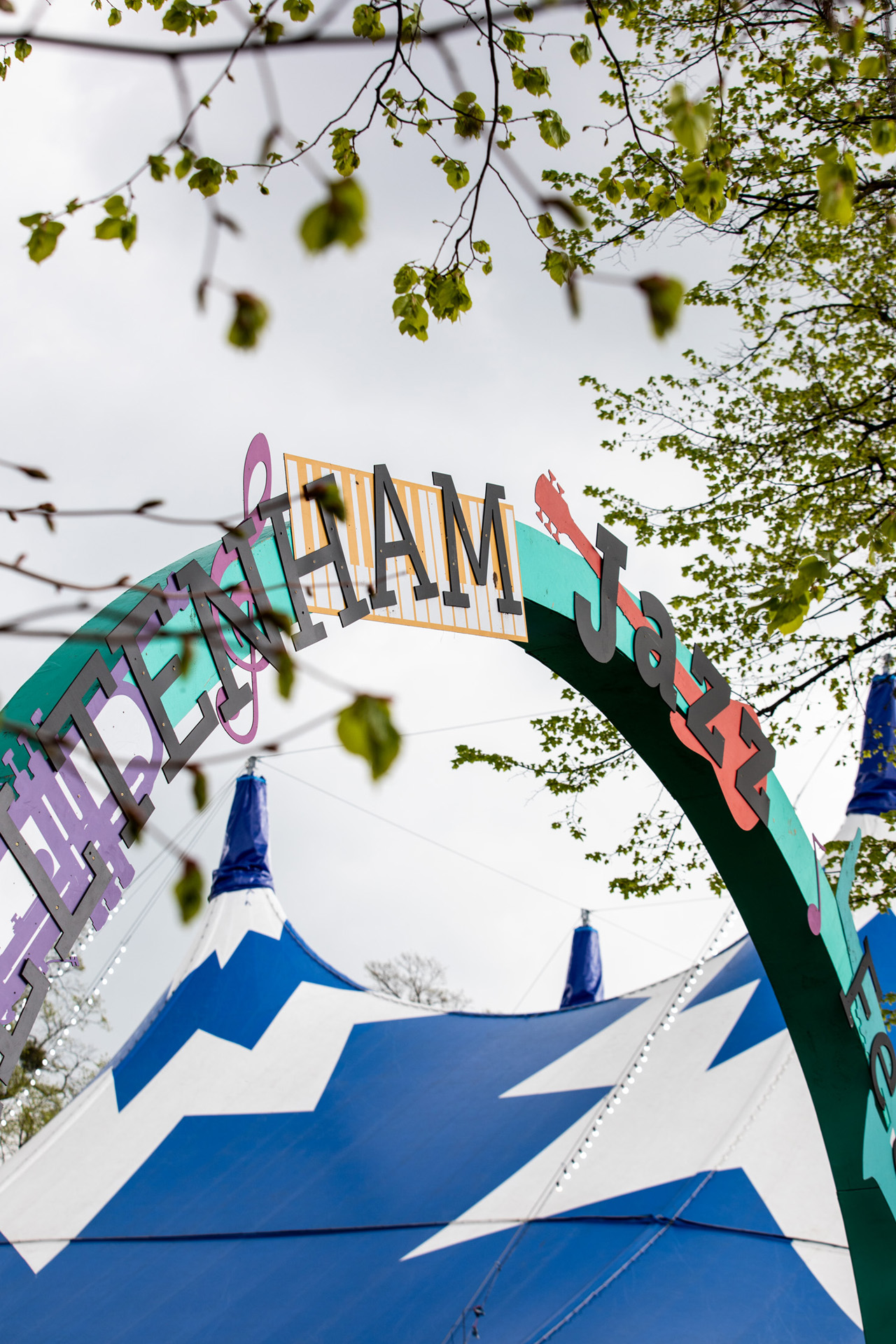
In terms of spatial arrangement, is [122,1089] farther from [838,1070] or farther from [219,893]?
[838,1070]

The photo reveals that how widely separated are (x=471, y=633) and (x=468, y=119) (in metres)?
1.40

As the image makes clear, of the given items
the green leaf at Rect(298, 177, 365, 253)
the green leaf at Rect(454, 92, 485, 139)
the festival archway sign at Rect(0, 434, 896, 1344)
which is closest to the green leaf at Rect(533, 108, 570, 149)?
the green leaf at Rect(454, 92, 485, 139)

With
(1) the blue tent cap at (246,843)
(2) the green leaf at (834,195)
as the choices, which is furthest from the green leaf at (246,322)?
(1) the blue tent cap at (246,843)

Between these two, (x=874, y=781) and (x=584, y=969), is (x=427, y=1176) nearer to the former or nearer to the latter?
(x=874, y=781)

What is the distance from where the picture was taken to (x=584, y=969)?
448 inches

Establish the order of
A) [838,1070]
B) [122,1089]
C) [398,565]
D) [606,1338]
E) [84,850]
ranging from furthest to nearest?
[122,1089] < [606,1338] < [838,1070] < [398,565] < [84,850]

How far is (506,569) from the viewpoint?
3.73 metres

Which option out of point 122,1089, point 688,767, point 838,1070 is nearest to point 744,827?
point 688,767

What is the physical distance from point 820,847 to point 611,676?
127cm

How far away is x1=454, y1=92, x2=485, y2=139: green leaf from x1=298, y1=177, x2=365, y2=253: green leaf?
1850 mm

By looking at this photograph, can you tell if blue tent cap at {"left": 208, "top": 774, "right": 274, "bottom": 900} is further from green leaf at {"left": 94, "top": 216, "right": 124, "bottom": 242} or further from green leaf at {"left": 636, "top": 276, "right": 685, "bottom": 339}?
green leaf at {"left": 636, "top": 276, "right": 685, "bottom": 339}

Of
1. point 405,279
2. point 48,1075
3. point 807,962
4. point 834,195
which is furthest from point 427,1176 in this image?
point 48,1075

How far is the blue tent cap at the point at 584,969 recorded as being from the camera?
1132 centimetres

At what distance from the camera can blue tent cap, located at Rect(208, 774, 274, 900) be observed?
30.2 feet
